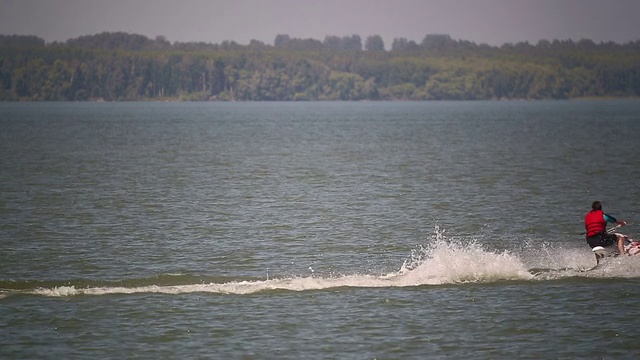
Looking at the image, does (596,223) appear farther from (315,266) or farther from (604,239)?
(315,266)

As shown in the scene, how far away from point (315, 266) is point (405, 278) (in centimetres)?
386

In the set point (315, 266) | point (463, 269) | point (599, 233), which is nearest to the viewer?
point (599, 233)

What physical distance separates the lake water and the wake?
0.07 m

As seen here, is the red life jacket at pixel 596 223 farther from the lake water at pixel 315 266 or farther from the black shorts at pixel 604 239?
the lake water at pixel 315 266

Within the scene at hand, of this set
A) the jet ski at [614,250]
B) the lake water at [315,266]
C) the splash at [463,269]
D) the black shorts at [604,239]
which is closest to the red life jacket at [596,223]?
the black shorts at [604,239]

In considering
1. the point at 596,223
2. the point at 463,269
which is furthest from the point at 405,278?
the point at 596,223

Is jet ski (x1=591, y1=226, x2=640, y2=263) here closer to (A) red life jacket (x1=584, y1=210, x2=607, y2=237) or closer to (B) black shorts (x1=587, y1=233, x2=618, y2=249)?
(B) black shorts (x1=587, y1=233, x2=618, y2=249)

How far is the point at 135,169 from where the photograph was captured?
7200cm

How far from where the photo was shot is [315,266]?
105ft

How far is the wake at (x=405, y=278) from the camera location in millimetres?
28453

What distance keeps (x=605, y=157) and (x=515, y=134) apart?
150 feet

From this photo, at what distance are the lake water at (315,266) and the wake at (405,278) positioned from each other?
0.07 m

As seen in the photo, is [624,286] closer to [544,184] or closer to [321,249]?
[321,249]

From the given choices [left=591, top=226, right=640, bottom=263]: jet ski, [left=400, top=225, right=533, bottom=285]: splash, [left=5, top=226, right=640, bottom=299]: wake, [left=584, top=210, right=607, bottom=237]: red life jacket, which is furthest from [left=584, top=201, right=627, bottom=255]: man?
[left=400, top=225, right=533, bottom=285]: splash
